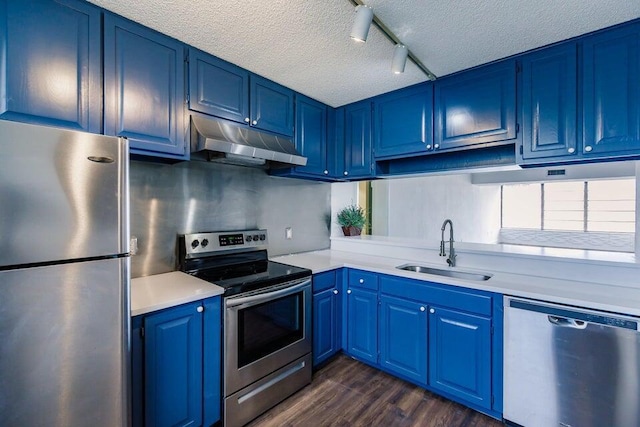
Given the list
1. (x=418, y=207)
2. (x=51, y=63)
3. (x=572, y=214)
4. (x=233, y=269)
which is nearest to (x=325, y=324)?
(x=233, y=269)

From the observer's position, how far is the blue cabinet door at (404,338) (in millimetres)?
2158

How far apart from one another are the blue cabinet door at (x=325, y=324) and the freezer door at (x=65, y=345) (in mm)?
1405

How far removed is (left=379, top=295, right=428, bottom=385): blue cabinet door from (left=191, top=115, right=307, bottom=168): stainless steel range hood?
1.40m

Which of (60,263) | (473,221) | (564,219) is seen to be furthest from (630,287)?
(564,219)

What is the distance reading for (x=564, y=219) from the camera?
6.84 metres

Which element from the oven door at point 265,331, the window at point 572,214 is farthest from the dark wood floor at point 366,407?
the window at point 572,214

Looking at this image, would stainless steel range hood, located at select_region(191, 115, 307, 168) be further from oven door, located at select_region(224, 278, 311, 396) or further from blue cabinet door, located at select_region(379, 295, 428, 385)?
blue cabinet door, located at select_region(379, 295, 428, 385)

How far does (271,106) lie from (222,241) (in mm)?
1170

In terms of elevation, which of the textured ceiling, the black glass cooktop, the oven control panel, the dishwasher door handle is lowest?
the dishwasher door handle

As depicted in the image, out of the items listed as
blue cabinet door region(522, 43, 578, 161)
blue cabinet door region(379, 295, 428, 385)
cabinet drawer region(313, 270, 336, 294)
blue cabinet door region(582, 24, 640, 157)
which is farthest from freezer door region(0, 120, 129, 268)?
blue cabinet door region(582, 24, 640, 157)

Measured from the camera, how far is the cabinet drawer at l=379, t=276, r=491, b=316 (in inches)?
74.9

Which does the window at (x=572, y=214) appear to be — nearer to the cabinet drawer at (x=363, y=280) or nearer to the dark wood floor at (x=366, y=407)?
the cabinet drawer at (x=363, y=280)

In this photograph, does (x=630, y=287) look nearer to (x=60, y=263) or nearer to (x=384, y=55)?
(x=384, y=55)

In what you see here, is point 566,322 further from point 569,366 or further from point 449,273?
point 449,273
